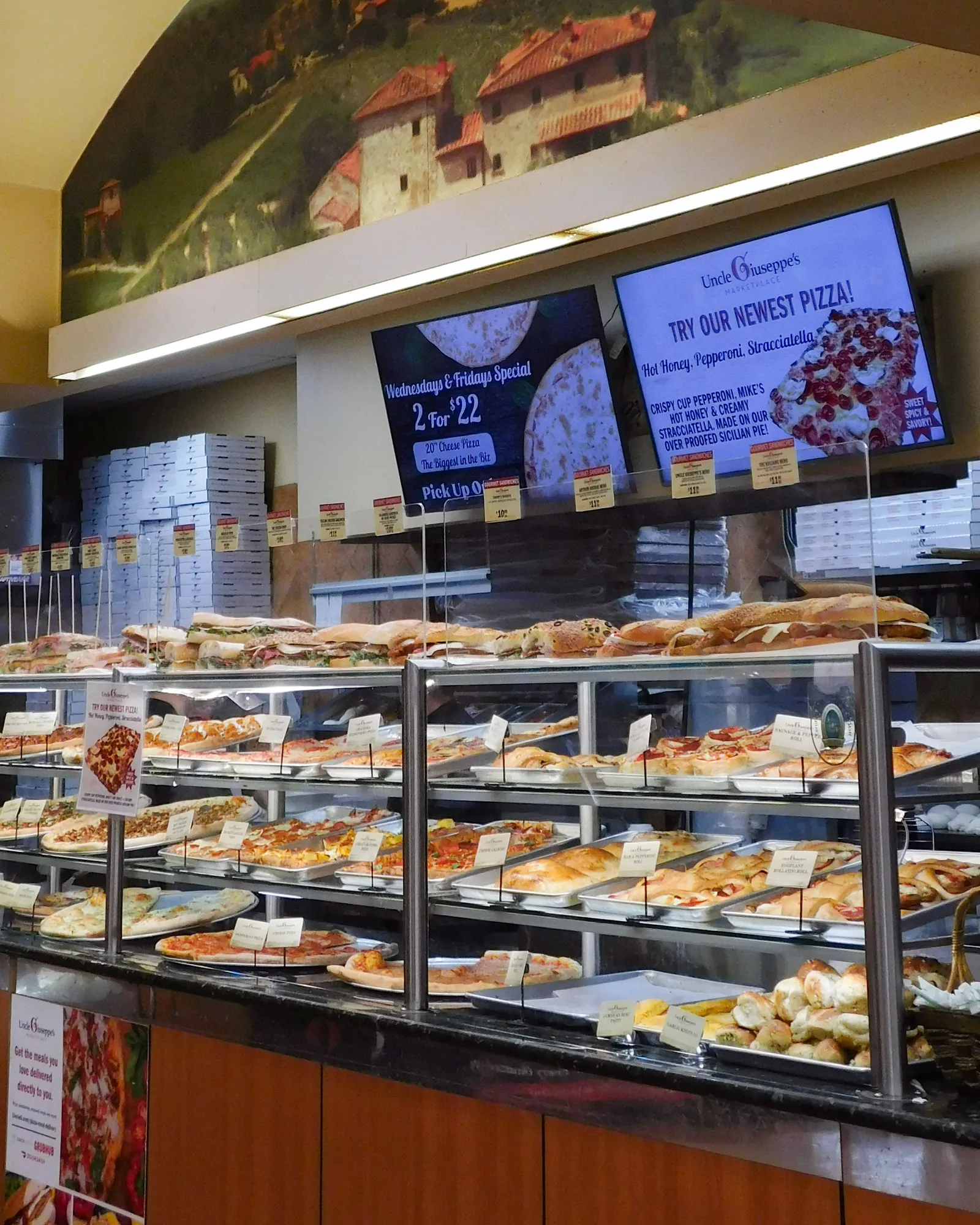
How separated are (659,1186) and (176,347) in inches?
173

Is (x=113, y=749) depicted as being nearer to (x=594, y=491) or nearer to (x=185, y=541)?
(x=185, y=541)

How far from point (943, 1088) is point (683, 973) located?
1.13m

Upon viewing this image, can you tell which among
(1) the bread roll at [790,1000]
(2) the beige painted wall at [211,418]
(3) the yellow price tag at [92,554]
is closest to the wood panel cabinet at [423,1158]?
(1) the bread roll at [790,1000]

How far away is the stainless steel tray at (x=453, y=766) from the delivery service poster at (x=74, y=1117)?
0.95m

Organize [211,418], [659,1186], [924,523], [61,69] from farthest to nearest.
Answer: [211,418] < [61,69] < [924,523] < [659,1186]

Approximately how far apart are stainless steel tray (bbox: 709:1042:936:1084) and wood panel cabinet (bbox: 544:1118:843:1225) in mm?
180

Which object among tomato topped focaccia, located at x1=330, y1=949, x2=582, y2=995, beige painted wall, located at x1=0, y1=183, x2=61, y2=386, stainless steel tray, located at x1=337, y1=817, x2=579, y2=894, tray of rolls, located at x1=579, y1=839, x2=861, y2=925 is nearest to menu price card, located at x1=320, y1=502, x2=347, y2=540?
stainless steel tray, located at x1=337, y1=817, x2=579, y2=894

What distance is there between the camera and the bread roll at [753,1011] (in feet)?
8.86

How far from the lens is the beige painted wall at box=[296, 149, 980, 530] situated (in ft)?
15.4

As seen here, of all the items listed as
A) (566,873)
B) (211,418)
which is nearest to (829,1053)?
(566,873)

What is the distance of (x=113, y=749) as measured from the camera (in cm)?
421

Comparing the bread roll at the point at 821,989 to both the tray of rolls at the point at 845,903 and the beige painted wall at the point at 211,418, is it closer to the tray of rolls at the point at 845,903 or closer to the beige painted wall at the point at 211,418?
the tray of rolls at the point at 845,903

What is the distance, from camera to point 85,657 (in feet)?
15.3

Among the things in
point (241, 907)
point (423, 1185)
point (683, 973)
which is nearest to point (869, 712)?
point (683, 973)
